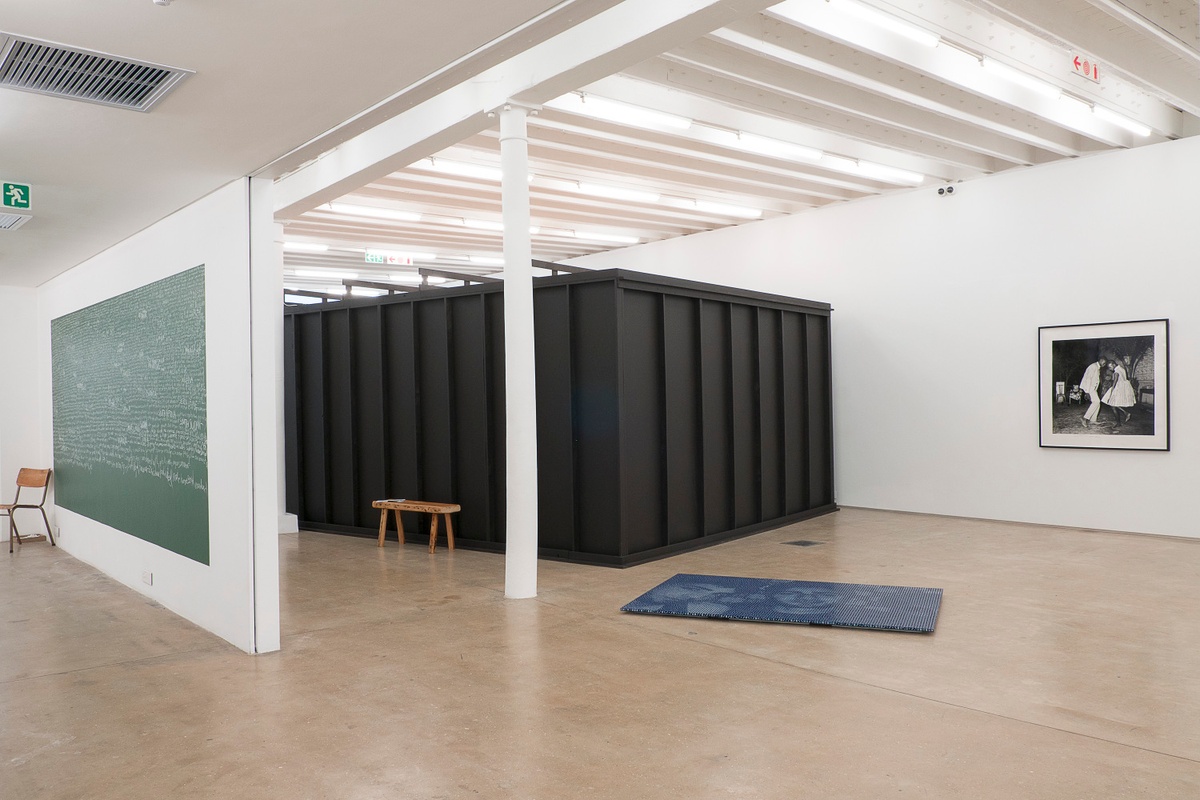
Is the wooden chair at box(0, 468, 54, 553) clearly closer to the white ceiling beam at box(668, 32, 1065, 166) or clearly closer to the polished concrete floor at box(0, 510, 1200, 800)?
the polished concrete floor at box(0, 510, 1200, 800)

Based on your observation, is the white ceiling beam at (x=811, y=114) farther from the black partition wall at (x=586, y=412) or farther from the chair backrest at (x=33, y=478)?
the chair backrest at (x=33, y=478)

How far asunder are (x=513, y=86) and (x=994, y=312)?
6.58 m

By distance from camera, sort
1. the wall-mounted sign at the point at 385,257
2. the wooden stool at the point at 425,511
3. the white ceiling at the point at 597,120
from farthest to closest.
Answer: the wall-mounted sign at the point at 385,257 < the wooden stool at the point at 425,511 < the white ceiling at the point at 597,120

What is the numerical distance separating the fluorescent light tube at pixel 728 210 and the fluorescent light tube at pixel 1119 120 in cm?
451

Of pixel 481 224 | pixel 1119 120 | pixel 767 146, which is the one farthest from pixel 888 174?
pixel 481 224

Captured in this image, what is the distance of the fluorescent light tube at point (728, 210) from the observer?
38.0 ft

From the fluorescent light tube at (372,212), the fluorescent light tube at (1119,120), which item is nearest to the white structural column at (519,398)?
the fluorescent light tube at (372,212)

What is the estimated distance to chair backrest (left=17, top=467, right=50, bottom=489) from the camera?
31.4 feet

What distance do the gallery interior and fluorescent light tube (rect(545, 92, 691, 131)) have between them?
0.14 feet

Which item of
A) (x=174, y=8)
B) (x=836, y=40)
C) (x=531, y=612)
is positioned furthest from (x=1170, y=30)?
(x=174, y=8)

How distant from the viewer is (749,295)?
9.66m

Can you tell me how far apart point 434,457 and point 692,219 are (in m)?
5.46

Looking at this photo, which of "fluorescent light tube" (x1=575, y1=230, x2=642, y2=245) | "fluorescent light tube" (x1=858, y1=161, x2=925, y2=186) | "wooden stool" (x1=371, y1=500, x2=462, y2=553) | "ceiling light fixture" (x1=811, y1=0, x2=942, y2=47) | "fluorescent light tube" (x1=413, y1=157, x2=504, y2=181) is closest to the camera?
"ceiling light fixture" (x1=811, y1=0, x2=942, y2=47)

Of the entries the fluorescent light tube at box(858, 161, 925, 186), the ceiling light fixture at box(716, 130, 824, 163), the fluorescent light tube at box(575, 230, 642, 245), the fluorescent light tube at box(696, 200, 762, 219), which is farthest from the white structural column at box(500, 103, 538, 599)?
the fluorescent light tube at box(575, 230, 642, 245)
